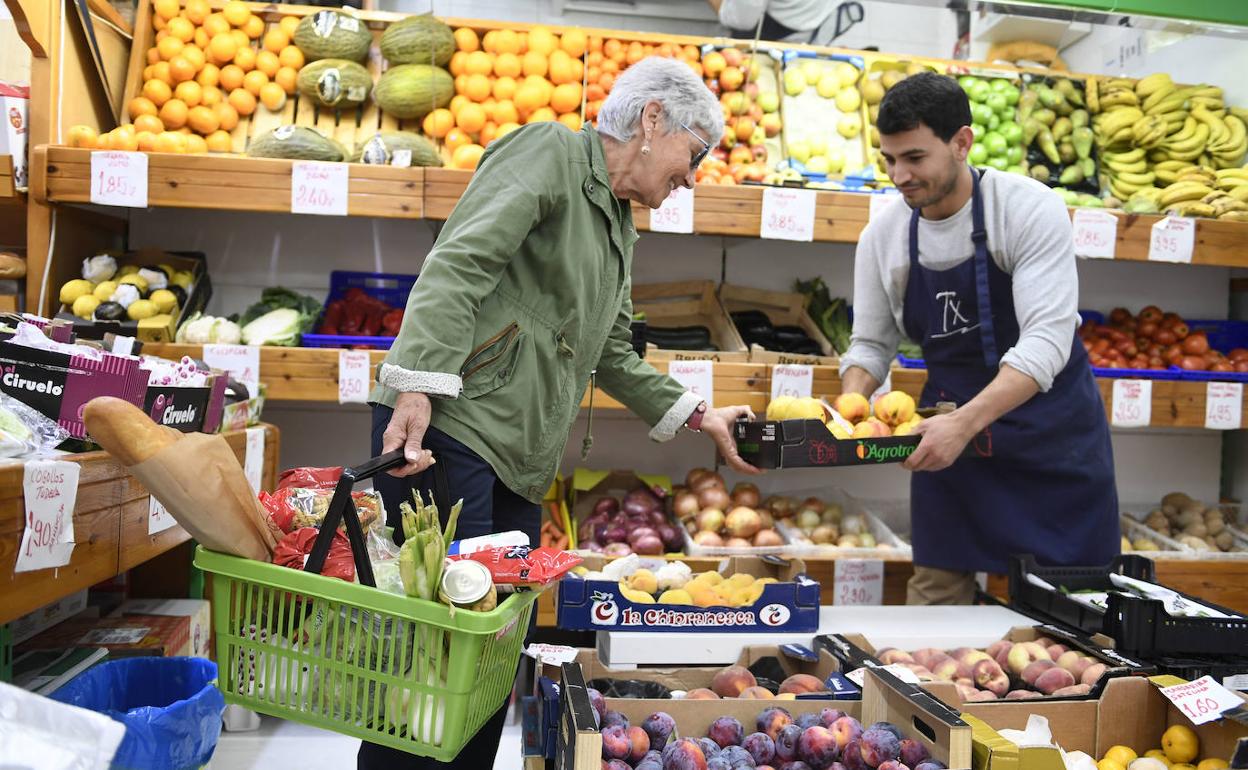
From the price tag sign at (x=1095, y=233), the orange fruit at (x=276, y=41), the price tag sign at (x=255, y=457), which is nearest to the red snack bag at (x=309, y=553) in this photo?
the price tag sign at (x=255, y=457)

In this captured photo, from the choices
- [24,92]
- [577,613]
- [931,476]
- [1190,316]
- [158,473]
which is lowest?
[577,613]

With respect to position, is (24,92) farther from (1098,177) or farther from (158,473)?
(1098,177)

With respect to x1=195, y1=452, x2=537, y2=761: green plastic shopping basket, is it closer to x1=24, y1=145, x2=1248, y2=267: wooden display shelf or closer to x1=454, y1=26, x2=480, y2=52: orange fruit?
x1=24, y1=145, x2=1248, y2=267: wooden display shelf

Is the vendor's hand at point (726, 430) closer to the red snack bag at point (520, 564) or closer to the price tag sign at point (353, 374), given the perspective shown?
the red snack bag at point (520, 564)

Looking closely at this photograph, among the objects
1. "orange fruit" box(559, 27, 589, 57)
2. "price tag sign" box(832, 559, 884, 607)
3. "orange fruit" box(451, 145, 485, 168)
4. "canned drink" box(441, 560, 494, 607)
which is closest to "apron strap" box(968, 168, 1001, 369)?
"price tag sign" box(832, 559, 884, 607)

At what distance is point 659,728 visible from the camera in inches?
59.4

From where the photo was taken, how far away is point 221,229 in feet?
12.8

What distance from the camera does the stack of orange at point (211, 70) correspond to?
12.2ft

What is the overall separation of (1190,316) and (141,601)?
4.34 m

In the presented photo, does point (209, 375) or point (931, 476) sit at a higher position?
point (209, 375)

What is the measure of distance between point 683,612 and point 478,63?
2679 millimetres

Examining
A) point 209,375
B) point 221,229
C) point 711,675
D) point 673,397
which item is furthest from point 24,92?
point 711,675

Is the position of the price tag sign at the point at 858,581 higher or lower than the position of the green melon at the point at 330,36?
lower

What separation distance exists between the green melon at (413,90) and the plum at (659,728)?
2904 millimetres
